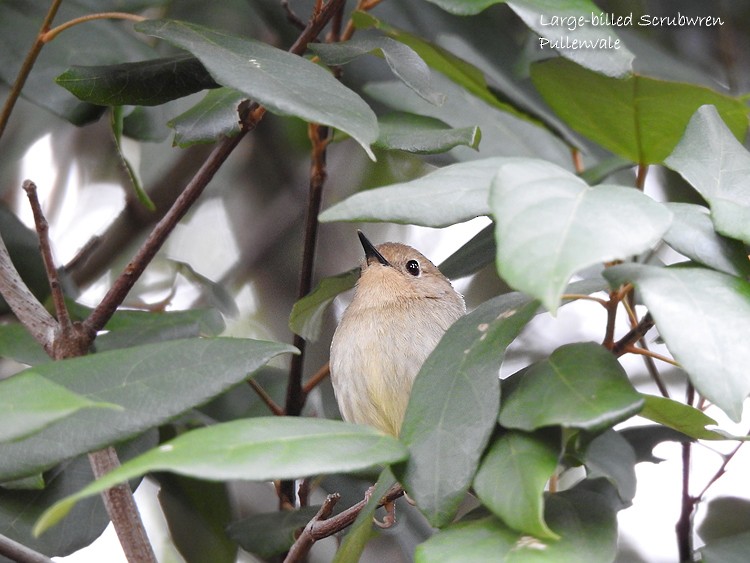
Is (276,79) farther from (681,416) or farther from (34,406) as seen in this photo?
(681,416)

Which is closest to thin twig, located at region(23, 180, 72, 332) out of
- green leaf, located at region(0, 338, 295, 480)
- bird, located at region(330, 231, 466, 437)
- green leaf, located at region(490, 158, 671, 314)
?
green leaf, located at region(0, 338, 295, 480)

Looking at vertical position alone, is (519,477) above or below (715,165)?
below

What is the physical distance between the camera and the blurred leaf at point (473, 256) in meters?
2.06

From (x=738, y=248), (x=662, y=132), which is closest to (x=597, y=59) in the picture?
(x=662, y=132)

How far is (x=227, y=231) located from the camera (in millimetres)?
3691

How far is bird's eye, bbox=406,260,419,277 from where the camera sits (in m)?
2.86

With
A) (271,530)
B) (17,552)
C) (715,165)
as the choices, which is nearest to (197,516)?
(271,530)

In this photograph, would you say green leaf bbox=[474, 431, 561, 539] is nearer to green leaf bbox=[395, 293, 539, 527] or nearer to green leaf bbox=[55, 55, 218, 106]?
green leaf bbox=[395, 293, 539, 527]

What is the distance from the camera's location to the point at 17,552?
4.53ft

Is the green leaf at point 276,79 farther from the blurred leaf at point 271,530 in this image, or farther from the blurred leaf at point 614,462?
the blurred leaf at point 271,530

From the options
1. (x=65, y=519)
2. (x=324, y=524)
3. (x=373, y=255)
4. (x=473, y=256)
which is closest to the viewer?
(x=324, y=524)

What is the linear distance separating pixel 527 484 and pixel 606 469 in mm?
460

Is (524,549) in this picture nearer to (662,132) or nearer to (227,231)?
(662,132)

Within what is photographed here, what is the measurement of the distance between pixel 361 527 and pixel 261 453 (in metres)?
0.45
